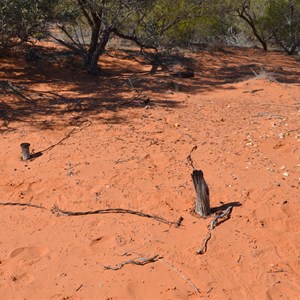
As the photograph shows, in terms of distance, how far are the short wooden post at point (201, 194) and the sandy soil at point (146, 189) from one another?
0.11 m

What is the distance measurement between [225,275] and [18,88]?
19.2 ft

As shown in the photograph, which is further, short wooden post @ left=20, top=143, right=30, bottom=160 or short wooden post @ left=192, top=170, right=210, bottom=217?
short wooden post @ left=20, top=143, right=30, bottom=160

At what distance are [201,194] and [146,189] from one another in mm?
780

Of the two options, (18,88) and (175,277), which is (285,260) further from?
(18,88)

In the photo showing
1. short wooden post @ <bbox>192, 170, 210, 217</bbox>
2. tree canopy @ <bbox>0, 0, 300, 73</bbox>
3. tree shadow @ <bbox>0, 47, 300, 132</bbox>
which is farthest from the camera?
tree canopy @ <bbox>0, 0, 300, 73</bbox>

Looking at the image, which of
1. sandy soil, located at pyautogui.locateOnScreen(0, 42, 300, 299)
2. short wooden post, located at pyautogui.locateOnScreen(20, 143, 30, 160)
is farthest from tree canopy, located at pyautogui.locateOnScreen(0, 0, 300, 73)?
short wooden post, located at pyautogui.locateOnScreen(20, 143, 30, 160)

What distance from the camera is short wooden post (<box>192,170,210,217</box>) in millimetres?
3823

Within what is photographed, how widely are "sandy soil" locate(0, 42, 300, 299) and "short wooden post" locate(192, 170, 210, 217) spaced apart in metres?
0.11

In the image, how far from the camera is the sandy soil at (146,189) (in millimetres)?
3252

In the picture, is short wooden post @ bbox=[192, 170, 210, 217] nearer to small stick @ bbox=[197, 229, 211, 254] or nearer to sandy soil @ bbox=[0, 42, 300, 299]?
sandy soil @ bbox=[0, 42, 300, 299]

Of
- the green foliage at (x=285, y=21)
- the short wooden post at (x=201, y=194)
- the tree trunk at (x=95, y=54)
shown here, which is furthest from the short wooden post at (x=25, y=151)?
the green foliage at (x=285, y=21)

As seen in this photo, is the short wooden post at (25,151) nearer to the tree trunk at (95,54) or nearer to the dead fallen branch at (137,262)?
the dead fallen branch at (137,262)

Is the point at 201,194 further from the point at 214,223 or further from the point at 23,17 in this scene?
the point at 23,17

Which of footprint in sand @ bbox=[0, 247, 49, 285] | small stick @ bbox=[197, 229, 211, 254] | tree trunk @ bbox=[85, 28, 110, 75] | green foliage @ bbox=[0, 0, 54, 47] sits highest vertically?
green foliage @ bbox=[0, 0, 54, 47]
